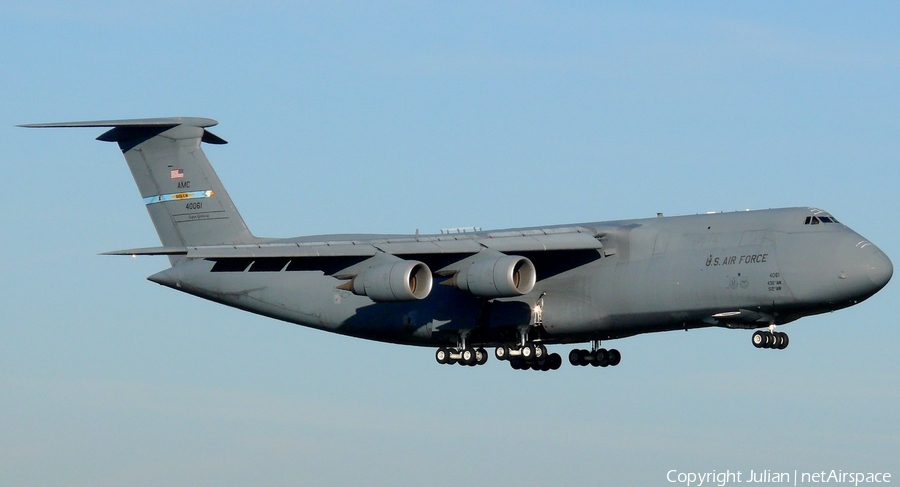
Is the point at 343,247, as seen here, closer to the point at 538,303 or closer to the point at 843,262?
the point at 538,303

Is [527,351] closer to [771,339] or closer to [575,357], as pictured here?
[575,357]

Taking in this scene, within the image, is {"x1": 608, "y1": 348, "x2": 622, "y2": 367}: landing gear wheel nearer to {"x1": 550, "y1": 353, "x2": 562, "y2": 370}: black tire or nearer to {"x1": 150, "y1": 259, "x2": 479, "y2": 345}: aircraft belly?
{"x1": 550, "y1": 353, "x2": 562, "y2": 370}: black tire

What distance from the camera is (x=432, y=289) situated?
2452 cm

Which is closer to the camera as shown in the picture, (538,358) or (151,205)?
(538,358)

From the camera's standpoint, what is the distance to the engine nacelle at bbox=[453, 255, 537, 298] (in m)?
22.0

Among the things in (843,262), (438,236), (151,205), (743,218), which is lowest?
(843,262)

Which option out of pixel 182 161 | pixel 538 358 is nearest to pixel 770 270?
pixel 538 358

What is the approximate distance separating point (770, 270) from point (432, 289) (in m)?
5.95

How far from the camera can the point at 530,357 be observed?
23797 millimetres

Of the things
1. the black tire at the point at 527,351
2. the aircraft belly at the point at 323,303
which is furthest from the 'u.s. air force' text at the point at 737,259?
the aircraft belly at the point at 323,303

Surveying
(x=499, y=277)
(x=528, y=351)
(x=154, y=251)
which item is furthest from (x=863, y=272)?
(x=154, y=251)

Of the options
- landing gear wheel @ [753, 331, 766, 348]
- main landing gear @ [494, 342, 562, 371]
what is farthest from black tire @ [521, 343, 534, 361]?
landing gear wheel @ [753, 331, 766, 348]

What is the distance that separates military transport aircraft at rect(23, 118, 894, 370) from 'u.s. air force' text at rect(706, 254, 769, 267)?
24 millimetres

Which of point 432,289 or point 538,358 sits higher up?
point 432,289
